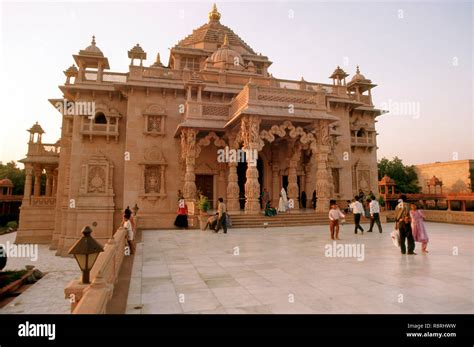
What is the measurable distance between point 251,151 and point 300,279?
9.22 metres

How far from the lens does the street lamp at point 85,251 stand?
3877 mm

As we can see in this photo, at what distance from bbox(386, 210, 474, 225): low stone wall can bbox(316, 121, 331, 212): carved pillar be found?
6.03m

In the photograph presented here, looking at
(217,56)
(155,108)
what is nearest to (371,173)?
(217,56)

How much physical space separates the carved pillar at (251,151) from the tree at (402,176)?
33.7 meters

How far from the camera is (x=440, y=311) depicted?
144 inches

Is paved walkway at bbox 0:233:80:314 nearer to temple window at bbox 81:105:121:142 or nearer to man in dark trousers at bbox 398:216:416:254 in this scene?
temple window at bbox 81:105:121:142

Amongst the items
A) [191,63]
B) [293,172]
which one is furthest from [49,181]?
[293,172]

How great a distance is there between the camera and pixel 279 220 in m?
14.1

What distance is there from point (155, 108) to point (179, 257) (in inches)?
535

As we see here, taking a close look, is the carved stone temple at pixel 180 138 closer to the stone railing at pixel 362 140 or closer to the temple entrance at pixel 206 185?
the temple entrance at pixel 206 185

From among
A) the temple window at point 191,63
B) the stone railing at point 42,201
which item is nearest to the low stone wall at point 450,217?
the temple window at point 191,63

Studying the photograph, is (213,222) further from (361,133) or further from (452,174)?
(452,174)

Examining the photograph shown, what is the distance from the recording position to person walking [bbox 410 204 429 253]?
24.3 ft
